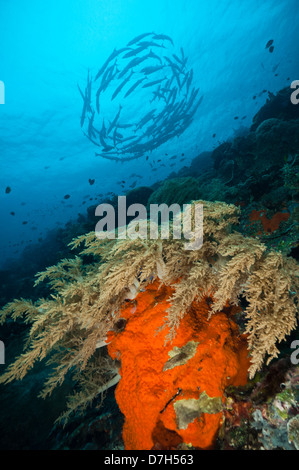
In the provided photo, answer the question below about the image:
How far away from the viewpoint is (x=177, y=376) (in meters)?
2.07

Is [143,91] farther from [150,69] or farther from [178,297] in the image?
[178,297]

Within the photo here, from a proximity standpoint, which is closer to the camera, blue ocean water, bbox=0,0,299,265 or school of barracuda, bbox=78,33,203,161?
school of barracuda, bbox=78,33,203,161

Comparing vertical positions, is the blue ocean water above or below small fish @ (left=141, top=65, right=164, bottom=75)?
above

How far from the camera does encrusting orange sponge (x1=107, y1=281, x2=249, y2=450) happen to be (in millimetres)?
1926

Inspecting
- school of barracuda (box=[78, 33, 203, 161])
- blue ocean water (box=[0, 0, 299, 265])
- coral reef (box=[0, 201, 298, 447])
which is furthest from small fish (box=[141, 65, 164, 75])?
coral reef (box=[0, 201, 298, 447])

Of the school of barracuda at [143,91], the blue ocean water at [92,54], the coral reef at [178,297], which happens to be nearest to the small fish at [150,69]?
the school of barracuda at [143,91]

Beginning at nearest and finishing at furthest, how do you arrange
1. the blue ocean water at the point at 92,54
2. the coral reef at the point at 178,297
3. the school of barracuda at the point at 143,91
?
the coral reef at the point at 178,297 → the school of barracuda at the point at 143,91 → the blue ocean water at the point at 92,54

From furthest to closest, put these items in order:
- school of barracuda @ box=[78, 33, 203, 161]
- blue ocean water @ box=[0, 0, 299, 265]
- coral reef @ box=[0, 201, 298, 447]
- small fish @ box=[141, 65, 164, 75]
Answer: blue ocean water @ box=[0, 0, 299, 265], small fish @ box=[141, 65, 164, 75], school of barracuda @ box=[78, 33, 203, 161], coral reef @ box=[0, 201, 298, 447]

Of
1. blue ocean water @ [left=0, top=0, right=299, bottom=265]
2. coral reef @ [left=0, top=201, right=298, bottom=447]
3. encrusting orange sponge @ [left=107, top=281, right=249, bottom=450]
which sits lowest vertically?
encrusting orange sponge @ [left=107, top=281, right=249, bottom=450]

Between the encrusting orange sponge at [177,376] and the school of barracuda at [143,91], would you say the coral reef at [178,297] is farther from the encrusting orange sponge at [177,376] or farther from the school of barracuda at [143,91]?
the school of barracuda at [143,91]

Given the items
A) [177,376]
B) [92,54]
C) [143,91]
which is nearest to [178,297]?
[177,376]

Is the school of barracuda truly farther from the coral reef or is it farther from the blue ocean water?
the coral reef

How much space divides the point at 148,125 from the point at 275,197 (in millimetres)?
30746

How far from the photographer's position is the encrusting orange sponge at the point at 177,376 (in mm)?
1926
